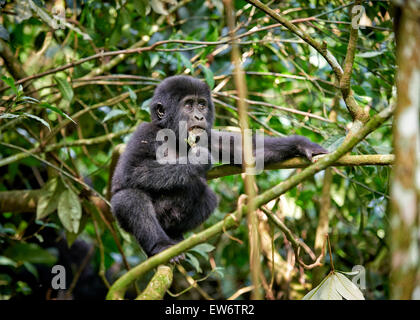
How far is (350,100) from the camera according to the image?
2854mm

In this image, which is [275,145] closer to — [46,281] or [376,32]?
[376,32]

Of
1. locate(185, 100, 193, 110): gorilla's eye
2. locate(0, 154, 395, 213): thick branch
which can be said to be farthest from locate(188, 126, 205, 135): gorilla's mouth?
locate(0, 154, 395, 213): thick branch

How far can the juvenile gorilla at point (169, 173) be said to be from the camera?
3.94 m

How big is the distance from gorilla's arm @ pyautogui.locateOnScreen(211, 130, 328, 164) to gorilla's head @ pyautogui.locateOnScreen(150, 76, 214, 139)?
0.30 meters

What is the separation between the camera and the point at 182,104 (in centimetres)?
461

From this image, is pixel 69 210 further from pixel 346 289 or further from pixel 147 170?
pixel 346 289

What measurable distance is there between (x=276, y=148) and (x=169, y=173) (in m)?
1.00

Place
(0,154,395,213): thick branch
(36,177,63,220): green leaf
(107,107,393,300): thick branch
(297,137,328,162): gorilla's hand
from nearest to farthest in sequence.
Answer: (107,107,393,300): thick branch → (0,154,395,213): thick branch → (297,137,328,162): gorilla's hand → (36,177,63,220): green leaf

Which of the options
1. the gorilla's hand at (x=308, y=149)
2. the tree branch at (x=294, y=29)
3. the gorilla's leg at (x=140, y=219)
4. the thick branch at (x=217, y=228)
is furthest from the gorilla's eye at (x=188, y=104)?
the thick branch at (x=217, y=228)

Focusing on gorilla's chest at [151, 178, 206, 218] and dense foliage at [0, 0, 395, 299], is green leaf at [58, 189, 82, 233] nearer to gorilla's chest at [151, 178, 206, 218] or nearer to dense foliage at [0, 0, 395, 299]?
dense foliage at [0, 0, 395, 299]

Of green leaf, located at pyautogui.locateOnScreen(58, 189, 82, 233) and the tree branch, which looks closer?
the tree branch

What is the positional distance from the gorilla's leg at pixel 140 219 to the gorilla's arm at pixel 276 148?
2.82 ft

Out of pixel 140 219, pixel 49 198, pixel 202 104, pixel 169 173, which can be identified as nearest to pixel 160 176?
pixel 169 173

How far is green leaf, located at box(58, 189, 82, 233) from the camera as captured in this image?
179 inches
